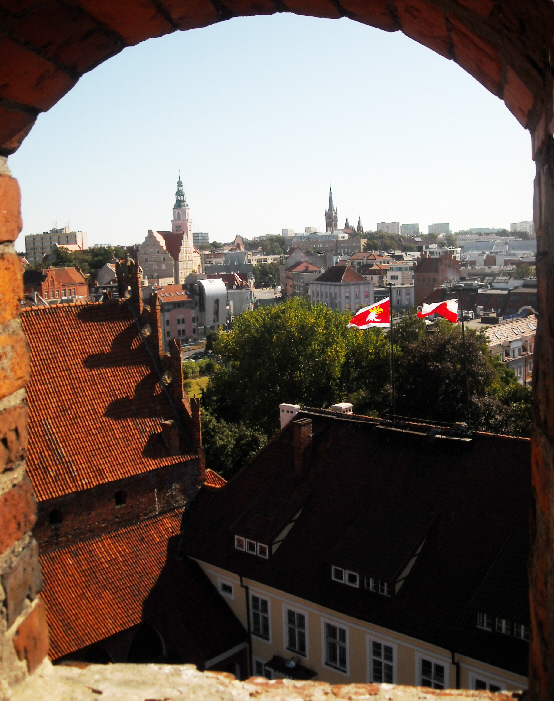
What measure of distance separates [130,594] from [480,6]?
55.4 feet

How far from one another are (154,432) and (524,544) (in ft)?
33.0

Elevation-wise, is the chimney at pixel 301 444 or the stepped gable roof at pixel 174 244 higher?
the stepped gable roof at pixel 174 244

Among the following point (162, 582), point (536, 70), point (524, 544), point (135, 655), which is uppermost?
point (536, 70)

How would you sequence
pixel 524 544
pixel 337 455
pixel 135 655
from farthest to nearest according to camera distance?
pixel 337 455
pixel 135 655
pixel 524 544

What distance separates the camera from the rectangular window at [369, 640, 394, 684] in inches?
583

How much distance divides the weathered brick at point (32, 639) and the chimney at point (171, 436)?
16265 millimetres

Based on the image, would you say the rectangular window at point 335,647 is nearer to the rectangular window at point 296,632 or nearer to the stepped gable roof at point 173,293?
the rectangular window at point 296,632

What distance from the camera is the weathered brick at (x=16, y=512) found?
299cm

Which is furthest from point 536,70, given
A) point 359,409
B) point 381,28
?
point 359,409

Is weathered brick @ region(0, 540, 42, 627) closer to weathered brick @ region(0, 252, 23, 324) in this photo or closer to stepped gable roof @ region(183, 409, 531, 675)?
weathered brick @ region(0, 252, 23, 324)

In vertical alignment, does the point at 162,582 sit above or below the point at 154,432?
below

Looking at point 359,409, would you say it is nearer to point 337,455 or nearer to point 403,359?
point 403,359

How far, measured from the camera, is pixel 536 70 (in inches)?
95.4

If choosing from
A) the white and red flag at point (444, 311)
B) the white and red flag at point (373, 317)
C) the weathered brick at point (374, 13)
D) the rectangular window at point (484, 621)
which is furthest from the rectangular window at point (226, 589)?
the weathered brick at point (374, 13)
